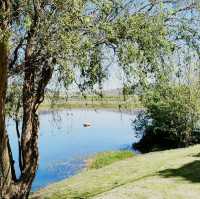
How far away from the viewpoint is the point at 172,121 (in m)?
48.7

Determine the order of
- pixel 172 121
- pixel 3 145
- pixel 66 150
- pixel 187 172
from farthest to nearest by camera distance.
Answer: pixel 66 150 < pixel 172 121 < pixel 187 172 < pixel 3 145

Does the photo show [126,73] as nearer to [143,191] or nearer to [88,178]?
[143,191]

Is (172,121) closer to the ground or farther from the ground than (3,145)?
closer to the ground

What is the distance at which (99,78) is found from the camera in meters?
14.5

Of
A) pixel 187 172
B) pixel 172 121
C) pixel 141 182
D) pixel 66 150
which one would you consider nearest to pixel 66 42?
pixel 141 182

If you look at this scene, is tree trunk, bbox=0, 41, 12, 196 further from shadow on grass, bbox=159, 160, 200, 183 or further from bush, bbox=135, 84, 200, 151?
bush, bbox=135, 84, 200, 151

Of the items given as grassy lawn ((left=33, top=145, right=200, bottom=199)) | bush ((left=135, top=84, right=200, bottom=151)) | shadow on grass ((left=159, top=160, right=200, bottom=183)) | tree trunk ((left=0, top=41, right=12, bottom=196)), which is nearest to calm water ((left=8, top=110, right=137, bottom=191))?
bush ((left=135, top=84, right=200, bottom=151))

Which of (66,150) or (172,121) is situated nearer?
(172,121)

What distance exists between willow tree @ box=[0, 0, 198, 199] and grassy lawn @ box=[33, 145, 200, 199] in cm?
426

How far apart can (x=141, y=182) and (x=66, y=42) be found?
888cm

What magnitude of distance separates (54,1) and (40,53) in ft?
7.03

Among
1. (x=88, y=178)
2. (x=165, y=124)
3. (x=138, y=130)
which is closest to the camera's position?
(x=88, y=178)

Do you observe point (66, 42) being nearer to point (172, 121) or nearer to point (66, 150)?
point (172, 121)

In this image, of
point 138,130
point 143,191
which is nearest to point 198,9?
point 143,191
